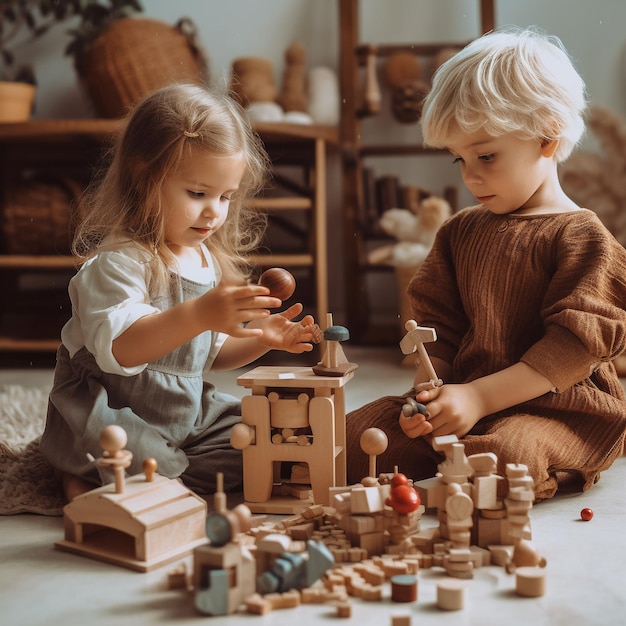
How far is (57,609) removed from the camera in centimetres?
92

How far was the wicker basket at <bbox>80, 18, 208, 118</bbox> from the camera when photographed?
7.75 ft

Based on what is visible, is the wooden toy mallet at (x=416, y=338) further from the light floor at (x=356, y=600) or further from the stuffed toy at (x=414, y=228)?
the stuffed toy at (x=414, y=228)

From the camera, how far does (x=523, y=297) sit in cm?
130

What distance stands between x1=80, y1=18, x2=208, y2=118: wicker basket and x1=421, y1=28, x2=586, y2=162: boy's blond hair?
1.19 metres

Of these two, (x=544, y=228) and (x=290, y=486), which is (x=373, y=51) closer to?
(x=544, y=228)

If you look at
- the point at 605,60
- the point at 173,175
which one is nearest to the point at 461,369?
the point at 173,175

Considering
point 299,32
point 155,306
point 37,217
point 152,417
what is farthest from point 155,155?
point 299,32

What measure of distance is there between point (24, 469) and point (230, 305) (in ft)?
1.62

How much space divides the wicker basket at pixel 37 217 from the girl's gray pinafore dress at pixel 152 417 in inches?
42.4

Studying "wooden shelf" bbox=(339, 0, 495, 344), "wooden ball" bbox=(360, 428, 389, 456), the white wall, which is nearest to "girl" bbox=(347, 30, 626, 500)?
"wooden ball" bbox=(360, 428, 389, 456)

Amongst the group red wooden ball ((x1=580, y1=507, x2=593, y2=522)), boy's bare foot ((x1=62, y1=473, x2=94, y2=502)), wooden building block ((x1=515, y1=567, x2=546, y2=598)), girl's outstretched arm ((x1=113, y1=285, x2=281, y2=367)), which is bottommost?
red wooden ball ((x1=580, y1=507, x2=593, y2=522))

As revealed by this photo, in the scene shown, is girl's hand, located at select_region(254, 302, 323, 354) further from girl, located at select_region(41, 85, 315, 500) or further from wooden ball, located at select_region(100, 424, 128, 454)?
wooden ball, located at select_region(100, 424, 128, 454)

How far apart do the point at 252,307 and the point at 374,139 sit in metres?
1.78

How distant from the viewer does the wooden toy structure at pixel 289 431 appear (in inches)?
46.4
